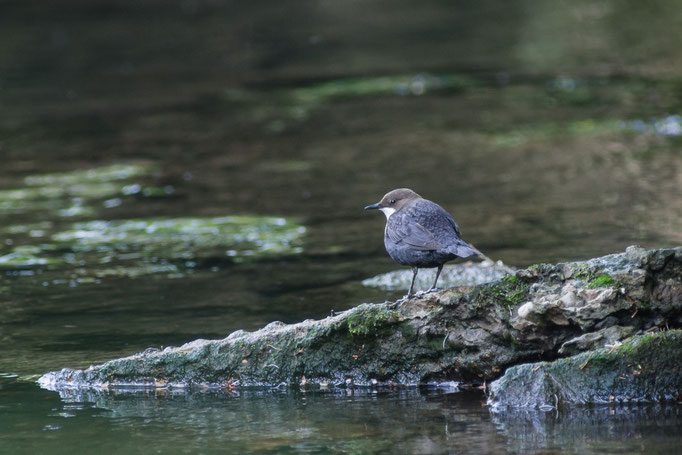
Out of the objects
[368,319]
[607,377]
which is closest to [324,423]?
[368,319]

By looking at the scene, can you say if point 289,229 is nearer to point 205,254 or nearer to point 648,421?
point 205,254

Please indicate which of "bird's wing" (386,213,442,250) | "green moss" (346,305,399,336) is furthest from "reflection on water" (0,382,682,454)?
"bird's wing" (386,213,442,250)

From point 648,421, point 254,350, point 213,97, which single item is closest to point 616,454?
point 648,421

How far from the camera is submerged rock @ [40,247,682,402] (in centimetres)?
613

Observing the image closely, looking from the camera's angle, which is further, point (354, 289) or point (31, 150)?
point (31, 150)

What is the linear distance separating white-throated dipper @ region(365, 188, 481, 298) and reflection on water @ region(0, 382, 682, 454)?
92 cm

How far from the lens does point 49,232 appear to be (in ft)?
39.9

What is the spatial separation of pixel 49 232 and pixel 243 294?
12.4ft

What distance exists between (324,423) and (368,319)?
0.85 metres

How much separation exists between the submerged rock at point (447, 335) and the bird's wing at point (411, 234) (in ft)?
1.34

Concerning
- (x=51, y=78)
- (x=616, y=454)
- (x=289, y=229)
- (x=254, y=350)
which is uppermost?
(x=51, y=78)

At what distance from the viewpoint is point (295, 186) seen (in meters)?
14.1

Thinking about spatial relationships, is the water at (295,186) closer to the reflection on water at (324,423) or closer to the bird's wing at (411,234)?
the reflection on water at (324,423)

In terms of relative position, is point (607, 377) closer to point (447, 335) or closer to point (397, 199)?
point (447, 335)
